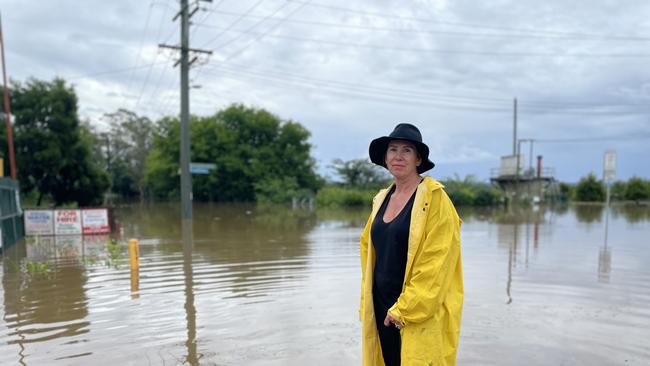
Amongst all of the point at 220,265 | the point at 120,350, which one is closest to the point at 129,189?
the point at 220,265

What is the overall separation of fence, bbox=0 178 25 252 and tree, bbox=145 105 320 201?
90.7ft

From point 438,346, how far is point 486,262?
859 centimetres

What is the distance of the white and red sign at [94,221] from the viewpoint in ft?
52.7

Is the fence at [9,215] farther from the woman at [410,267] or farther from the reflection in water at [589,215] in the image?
the reflection in water at [589,215]

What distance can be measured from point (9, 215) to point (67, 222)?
2531mm

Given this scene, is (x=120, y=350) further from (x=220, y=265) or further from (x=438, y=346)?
(x=220, y=265)

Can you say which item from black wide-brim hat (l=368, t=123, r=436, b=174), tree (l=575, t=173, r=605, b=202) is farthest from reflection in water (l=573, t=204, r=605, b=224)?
black wide-brim hat (l=368, t=123, r=436, b=174)

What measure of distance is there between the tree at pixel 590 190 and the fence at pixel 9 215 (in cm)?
5007

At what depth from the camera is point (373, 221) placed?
2775mm

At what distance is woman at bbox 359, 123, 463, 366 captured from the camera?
2.38 m

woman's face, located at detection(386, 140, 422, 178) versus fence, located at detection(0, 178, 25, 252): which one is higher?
woman's face, located at detection(386, 140, 422, 178)

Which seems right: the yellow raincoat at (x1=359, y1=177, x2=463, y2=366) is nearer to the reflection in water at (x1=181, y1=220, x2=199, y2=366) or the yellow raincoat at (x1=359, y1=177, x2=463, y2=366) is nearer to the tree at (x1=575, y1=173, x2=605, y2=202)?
the reflection in water at (x1=181, y1=220, x2=199, y2=366)

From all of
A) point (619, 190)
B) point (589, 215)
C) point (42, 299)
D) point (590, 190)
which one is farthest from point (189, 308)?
point (619, 190)

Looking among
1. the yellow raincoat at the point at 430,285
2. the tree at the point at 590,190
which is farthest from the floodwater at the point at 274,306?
the tree at the point at 590,190
